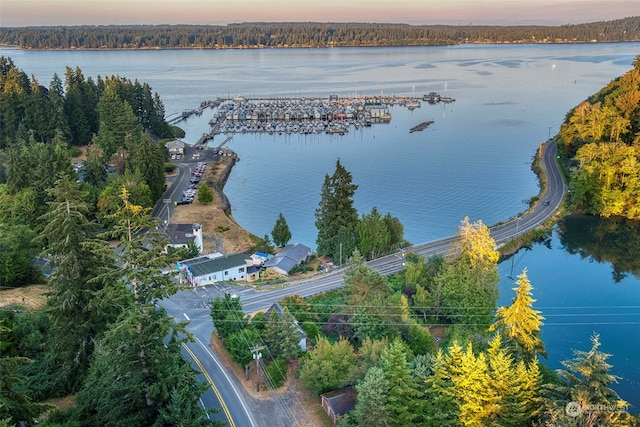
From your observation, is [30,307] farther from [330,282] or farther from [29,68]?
[29,68]

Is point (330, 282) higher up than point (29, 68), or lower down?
lower down

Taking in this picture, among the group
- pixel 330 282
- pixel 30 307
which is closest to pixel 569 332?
pixel 330 282

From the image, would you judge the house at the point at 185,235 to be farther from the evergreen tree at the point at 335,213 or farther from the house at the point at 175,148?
the house at the point at 175,148

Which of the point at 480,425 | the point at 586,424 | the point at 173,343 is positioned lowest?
the point at 480,425

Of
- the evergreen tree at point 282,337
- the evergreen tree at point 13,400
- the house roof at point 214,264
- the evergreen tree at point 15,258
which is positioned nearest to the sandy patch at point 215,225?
the house roof at point 214,264

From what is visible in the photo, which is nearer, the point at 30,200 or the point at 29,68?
the point at 30,200

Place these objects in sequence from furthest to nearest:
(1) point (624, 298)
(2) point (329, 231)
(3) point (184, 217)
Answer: (3) point (184, 217) → (2) point (329, 231) → (1) point (624, 298)
